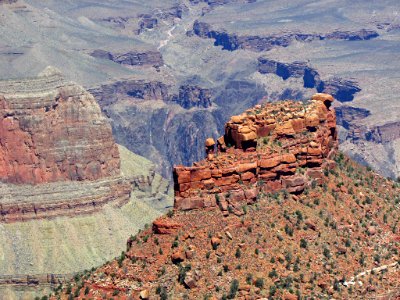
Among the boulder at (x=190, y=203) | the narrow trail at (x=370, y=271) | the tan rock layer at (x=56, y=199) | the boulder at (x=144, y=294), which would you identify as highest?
the boulder at (x=190, y=203)

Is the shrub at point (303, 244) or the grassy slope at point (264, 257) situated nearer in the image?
the grassy slope at point (264, 257)

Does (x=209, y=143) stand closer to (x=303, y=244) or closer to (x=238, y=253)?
(x=303, y=244)

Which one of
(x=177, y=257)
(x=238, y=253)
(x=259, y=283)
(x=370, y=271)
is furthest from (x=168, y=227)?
(x=370, y=271)

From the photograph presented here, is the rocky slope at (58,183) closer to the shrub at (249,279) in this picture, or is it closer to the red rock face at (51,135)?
the red rock face at (51,135)

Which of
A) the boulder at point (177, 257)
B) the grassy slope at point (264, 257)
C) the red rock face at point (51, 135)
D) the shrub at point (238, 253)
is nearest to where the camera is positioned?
the grassy slope at point (264, 257)

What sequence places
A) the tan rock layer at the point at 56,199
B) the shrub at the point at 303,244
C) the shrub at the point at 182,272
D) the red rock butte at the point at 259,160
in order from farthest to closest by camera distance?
1. the tan rock layer at the point at 56,199
2. the shrub at the point at 303,244
3. the red rock butte at the point at 259,160
4. the shrub at the point at 182,272

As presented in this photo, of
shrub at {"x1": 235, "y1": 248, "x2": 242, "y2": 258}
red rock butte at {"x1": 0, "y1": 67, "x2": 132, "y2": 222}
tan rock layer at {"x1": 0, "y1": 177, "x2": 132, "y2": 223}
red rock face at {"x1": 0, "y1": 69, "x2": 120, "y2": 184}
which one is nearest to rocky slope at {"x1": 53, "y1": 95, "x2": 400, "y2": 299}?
shrub at {"x1": 235, "y1": 248, "x2": 242, "y2": 258}

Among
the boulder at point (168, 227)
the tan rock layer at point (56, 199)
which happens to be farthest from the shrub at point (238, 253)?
the tan rock layer at point (56, 199)
